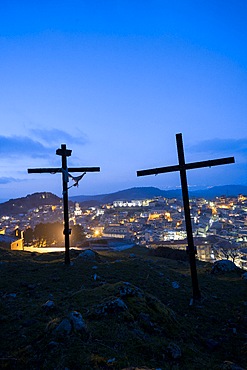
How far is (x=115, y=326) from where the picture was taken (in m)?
4.69

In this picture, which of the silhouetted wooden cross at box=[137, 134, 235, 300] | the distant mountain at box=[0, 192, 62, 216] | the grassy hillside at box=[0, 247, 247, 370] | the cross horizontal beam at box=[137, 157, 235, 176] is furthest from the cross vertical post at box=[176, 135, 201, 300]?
the distant mountain at box=[0, 192, 62, 216]

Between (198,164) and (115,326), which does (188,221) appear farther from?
(115,326)

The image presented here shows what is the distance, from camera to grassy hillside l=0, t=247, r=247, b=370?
3.77 m

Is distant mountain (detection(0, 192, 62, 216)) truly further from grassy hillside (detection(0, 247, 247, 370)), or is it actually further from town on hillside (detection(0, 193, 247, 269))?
grassy hillside (detection(0, 247, 247, 370))

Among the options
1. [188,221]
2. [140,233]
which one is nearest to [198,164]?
Result: [188,221]

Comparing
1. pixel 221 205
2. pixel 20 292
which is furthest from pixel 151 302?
pixel 221 205

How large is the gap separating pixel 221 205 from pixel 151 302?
160841 mm

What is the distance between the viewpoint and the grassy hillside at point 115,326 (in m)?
3.77

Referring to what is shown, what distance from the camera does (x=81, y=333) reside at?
14.0 ft

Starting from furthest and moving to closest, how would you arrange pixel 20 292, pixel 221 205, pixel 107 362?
pixel 221 205
pixel 20 292
pixel 107 362

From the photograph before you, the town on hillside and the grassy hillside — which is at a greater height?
the grassy hillside

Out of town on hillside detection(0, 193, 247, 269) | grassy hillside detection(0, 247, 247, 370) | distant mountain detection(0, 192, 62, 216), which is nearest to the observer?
grassy hillside detection(0, 247, 247, 370)

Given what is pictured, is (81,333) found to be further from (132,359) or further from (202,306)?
(202,306)

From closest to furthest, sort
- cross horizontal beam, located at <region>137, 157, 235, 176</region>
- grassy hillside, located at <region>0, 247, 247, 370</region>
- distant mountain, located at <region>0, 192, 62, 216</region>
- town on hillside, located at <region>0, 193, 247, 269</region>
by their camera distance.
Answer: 1. grassy hillside, located at <region>0, 247, 247, 370</region>
2. cross horizontal beam, located at <region>137, 157, 235, 176</region>
3. town on hillside, located at <region>0, 193, 247, 269</region>
4. distant mountain, located at <region>0, 192, 62, 216</region>
